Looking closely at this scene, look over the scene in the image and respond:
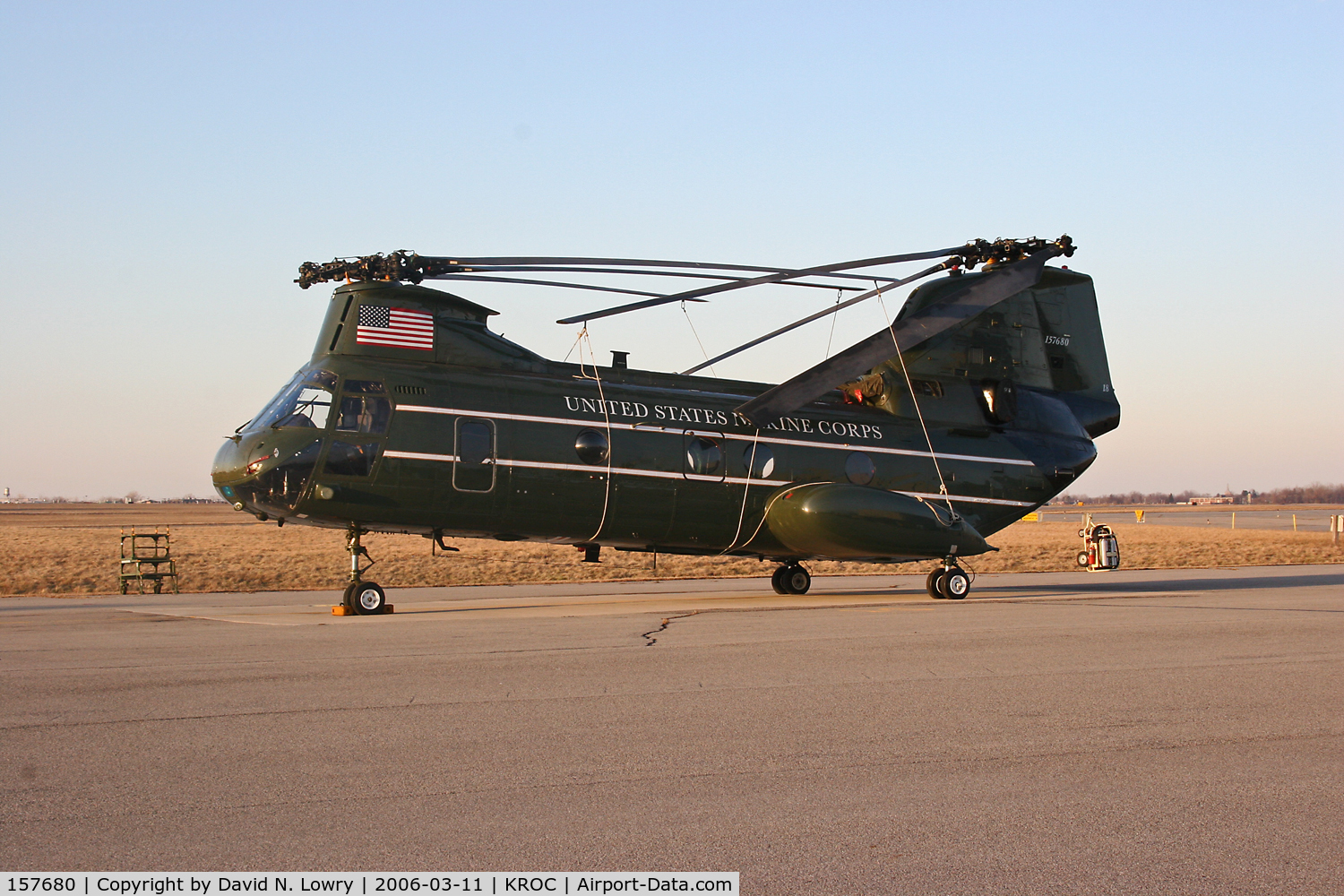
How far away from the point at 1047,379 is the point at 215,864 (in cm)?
1962

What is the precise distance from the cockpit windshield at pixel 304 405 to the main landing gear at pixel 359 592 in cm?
171

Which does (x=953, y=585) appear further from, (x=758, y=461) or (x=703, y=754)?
(x=703, y=754)

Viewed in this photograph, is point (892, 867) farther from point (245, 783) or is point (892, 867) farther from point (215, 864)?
point (245, 783)

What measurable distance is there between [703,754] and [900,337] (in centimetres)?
1256

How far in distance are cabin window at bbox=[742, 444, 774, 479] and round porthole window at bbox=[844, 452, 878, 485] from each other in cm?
150

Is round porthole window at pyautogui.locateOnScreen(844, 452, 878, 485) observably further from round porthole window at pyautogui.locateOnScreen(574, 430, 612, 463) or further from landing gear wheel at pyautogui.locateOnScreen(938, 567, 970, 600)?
round porthole window at pyautogui.locateOnScreen(574, 430, 612, 463)

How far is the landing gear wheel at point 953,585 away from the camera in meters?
18.9

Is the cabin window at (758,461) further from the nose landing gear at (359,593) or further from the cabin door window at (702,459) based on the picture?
the nose landing gear at (359,593)

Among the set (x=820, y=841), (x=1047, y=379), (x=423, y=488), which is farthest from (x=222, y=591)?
(x=820, y=841)

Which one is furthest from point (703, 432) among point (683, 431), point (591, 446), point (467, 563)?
point (467, 563)

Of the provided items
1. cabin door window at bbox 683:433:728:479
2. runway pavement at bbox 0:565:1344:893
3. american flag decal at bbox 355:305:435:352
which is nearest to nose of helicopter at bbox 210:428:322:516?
american flag decal at bbox 355:305:435:352

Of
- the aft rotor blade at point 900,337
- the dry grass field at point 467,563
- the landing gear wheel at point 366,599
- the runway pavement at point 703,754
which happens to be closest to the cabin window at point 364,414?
the landing gear wheel at point 366,599

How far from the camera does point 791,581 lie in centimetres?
2062

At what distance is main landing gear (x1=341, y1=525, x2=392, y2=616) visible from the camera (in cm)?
1570
